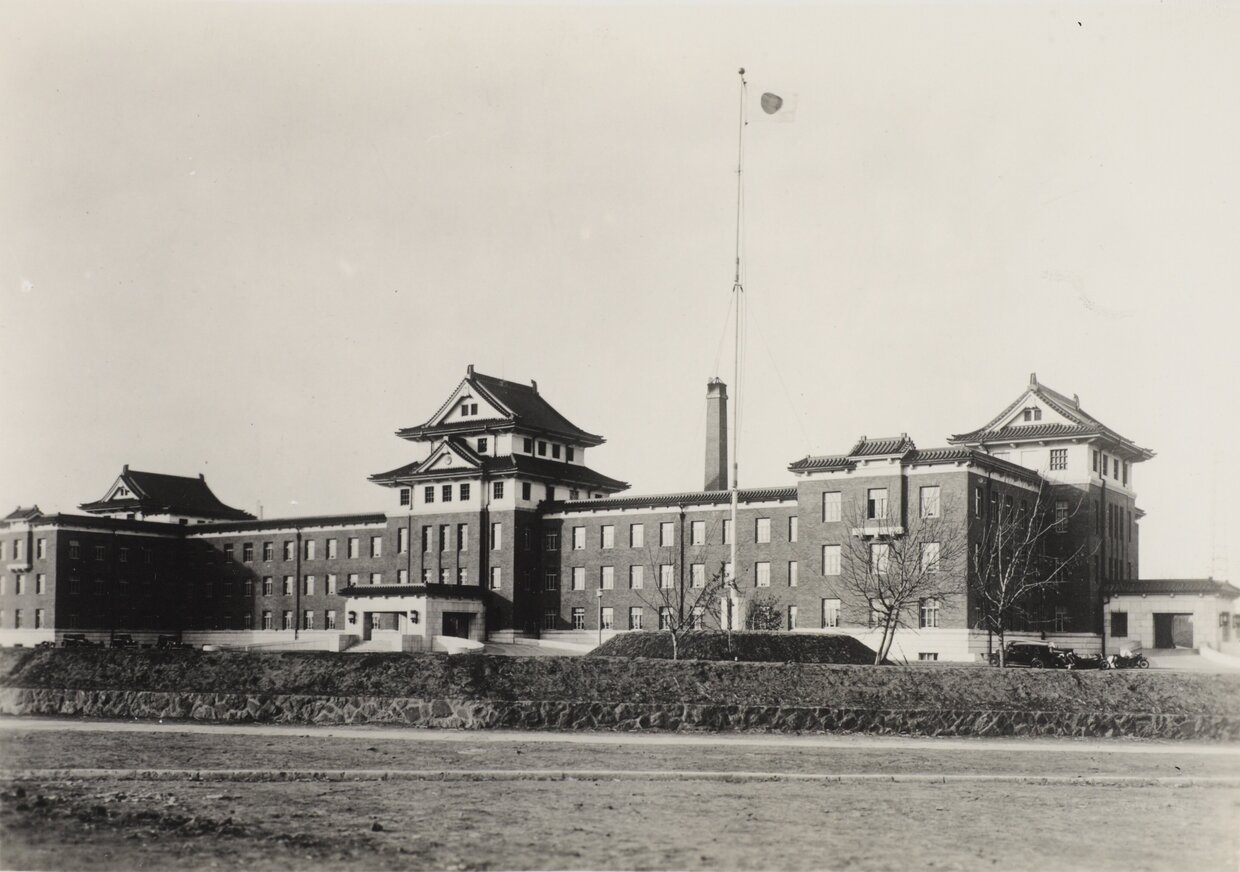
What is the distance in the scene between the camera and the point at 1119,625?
5994 centimetres

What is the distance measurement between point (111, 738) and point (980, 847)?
15868 mm

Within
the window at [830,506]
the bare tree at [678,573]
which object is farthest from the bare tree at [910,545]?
the bare tree at [678,573]

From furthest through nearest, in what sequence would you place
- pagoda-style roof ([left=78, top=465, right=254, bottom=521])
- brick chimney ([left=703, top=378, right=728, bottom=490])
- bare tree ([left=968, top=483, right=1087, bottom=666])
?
pagoda-style roof ([left=78, top=465, right=254, bottom=521]) < brick chimney ([left=703, top=378, right=728, bottom=490]) < bare tree ([left=968, top=483, right=1087, bottom=666])

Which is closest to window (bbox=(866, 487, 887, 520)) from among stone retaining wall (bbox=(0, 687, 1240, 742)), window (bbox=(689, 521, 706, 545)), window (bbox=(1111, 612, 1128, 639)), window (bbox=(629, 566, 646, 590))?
window (bbox=(689, 521, 706, 545))

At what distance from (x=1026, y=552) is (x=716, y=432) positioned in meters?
20.1

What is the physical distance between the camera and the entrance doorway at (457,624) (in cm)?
6531

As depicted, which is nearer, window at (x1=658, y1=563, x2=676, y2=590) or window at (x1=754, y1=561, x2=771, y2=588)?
window at (x1=754, y1=561, x2=771, y2=588)

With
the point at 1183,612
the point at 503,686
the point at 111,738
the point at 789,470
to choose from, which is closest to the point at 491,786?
the point at 111,738

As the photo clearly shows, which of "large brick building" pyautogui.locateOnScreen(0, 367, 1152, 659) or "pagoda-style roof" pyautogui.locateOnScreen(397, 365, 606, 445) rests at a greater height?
"pagoda-style roof" pyautogui.locateOnScreen(397, 365, 606, 445)

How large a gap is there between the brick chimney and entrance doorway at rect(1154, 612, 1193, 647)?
23324 millimetres

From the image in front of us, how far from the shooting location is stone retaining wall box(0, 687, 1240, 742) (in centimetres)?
2508

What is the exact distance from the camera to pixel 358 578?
76.6 meters

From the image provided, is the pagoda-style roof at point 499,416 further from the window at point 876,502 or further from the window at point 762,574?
the window at point 876,502

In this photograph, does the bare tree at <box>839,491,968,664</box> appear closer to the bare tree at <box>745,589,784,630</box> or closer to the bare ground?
the bare tree at <box>745,589,784,630</box>
